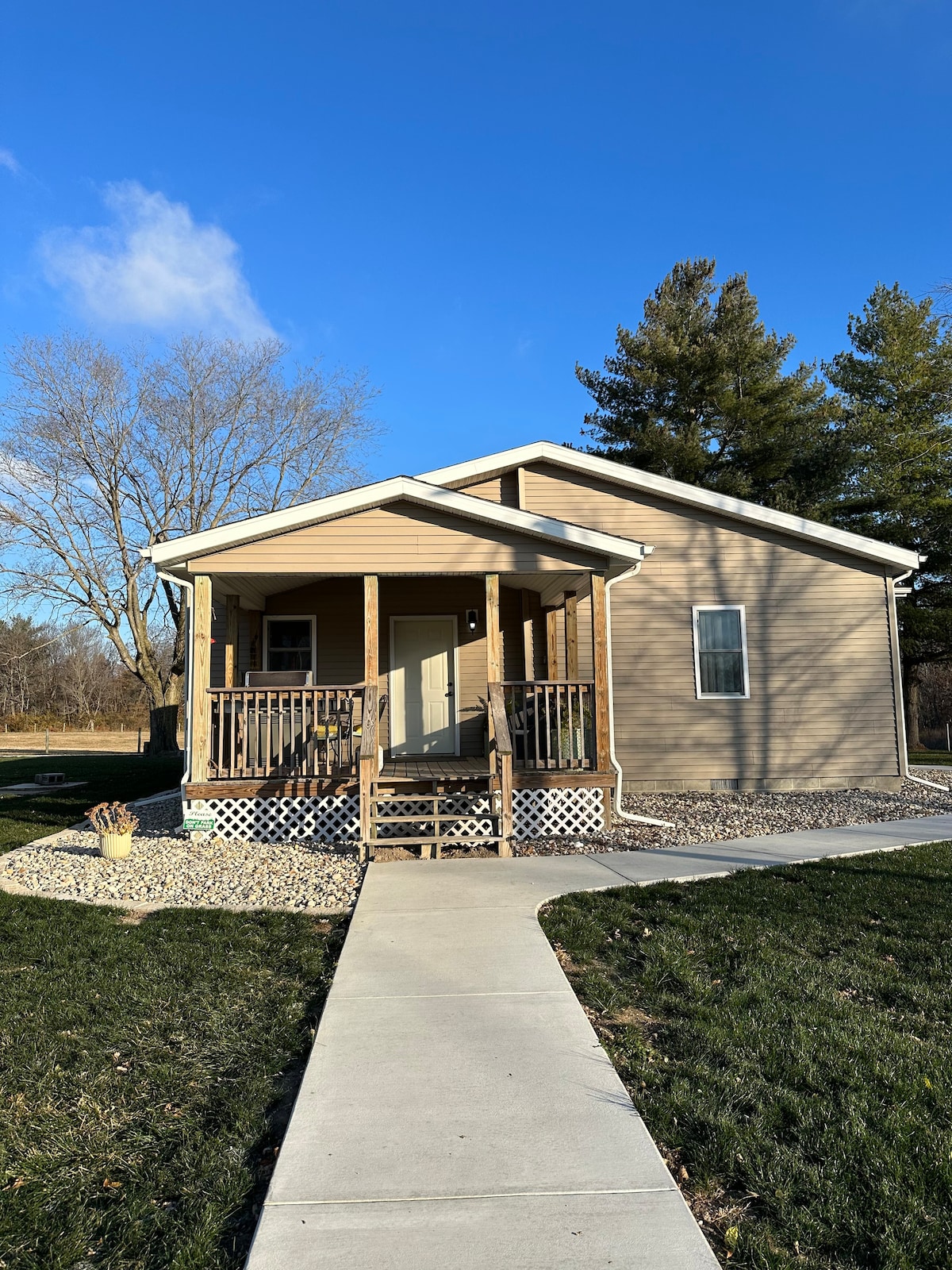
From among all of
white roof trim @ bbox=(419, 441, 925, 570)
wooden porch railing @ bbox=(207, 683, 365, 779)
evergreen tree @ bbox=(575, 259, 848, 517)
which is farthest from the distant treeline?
wooden porch railing @ bbox=(207, 683, 365, 779)

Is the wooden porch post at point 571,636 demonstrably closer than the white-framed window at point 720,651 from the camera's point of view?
Yes

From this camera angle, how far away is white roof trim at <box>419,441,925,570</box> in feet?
36.4

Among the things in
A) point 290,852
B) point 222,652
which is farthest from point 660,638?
point 222,652

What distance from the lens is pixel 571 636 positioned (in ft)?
35.5

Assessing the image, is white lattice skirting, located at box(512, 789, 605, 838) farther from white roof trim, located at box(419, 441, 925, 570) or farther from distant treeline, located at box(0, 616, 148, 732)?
distant treeline, located at box(0, 616, 148, 732)

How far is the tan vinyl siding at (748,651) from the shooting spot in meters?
11.1

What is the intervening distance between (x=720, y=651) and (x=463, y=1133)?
9.33 metres

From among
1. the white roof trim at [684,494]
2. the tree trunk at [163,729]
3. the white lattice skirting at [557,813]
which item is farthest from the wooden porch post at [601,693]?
the tree trunk at [163,729]

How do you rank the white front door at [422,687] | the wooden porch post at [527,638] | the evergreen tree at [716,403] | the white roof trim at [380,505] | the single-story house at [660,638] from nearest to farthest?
the white roof trim at [380,505]
the wooden porch post at [527,638]
the single-story house at [660,638]
the white front door at [422,687]
the evergreen tree at [716,403]

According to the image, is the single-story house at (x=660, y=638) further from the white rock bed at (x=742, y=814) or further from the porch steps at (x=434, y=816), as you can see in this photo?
the porch steps at (x=434, y=816)

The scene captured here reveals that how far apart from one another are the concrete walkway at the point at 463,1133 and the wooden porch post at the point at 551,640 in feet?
20.9

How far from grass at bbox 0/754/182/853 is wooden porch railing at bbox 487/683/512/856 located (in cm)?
504

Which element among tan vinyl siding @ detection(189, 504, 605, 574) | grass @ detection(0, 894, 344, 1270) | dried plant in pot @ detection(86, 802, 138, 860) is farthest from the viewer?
tan vinyl siding @ detection(189, 504, 605, 574)

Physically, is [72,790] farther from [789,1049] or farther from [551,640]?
[789,1049]
